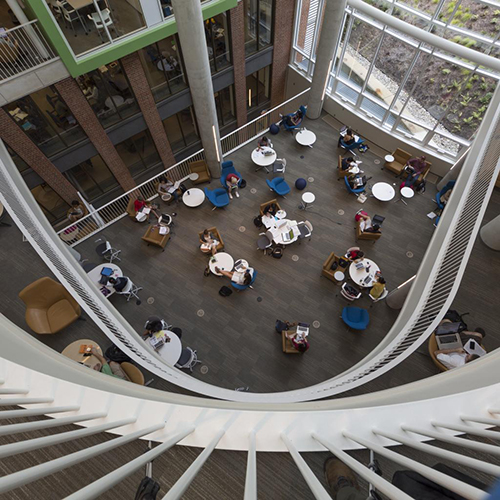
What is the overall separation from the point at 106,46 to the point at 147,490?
31.1 feet

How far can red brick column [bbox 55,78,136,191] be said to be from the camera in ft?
28.7

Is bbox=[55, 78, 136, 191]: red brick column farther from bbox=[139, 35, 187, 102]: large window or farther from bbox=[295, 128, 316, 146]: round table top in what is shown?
bbox=[295, 128, 316, 146]: round table top

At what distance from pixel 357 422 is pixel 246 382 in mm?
6080

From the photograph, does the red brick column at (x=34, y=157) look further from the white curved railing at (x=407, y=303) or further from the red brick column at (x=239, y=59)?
the red brick column at (x=239, y=59)

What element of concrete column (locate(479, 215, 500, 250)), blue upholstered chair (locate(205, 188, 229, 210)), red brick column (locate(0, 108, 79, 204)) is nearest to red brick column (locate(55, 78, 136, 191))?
red brick column (locate(0, 108, 79, 204))

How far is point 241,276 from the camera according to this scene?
29.8ft

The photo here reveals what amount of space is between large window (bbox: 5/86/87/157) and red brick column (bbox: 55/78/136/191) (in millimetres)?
249

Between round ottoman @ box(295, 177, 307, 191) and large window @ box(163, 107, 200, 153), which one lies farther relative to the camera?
large window @ box(163, 107, 200, 153)

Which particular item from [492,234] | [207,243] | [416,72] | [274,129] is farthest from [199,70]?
[492,234]

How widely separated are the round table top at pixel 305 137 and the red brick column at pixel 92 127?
651cm

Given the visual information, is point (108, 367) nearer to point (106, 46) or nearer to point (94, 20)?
point (106, 46)

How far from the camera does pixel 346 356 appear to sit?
8.36 metres

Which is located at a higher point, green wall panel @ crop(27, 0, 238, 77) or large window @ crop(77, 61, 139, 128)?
green wall panel @ crop(27, 0, 238, 77)

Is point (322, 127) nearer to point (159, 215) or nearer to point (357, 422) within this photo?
point (159, 215)
